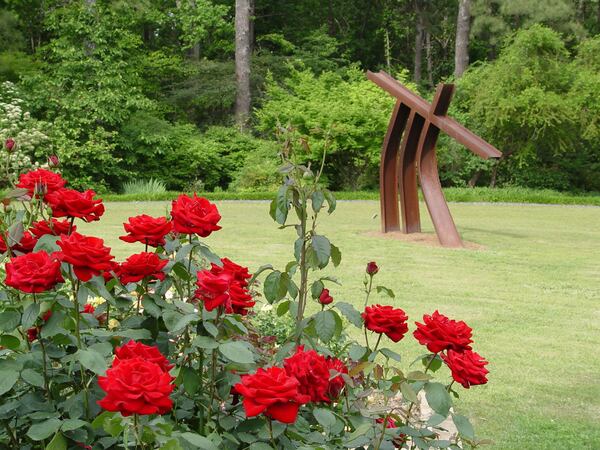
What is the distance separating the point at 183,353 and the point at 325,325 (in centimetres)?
37

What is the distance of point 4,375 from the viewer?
5.55ft

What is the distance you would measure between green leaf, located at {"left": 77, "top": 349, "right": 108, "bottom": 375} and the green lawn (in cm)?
76

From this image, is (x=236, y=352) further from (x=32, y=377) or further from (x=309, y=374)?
(x=32, y=377)

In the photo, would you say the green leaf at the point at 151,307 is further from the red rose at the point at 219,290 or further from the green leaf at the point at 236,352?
the green leaf at the point at 236,352

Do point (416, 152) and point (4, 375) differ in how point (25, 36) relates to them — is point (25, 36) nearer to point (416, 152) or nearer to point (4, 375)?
point (416, 152)

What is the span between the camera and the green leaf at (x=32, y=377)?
1.73 metres

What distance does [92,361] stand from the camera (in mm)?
1621

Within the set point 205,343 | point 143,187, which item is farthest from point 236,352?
point 143,187

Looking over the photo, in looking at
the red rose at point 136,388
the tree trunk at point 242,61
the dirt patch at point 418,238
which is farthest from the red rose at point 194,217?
the tree trunk at point 242,61

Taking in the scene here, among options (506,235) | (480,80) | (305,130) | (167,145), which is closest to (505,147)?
(480,80)

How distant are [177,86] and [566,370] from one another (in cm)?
2234

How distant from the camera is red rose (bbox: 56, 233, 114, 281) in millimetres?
1608

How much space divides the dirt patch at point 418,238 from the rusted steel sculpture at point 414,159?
105mm

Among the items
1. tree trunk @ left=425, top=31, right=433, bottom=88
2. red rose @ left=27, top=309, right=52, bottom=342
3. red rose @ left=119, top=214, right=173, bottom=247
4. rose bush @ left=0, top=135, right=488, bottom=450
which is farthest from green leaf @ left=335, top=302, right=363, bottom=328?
tree trunk @ left=425, top=31, right=433, bottom=88
